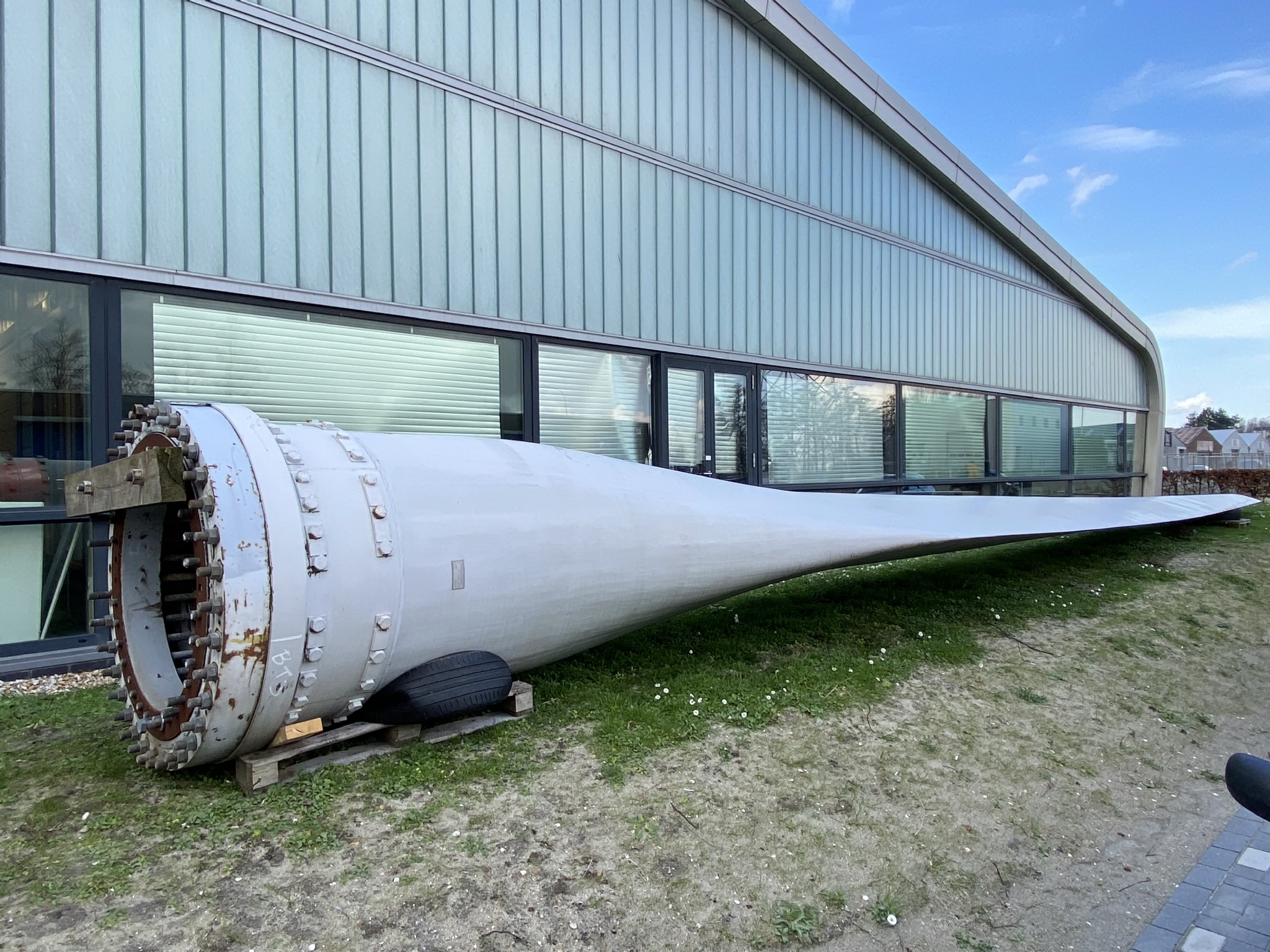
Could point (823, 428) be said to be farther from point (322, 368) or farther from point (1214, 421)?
point (1214, 421)

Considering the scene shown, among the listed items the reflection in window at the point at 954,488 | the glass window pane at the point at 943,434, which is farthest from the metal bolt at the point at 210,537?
the glass window pane at the point at 943,434

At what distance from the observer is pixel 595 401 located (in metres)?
7.76

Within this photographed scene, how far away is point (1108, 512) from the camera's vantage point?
793 centimetres

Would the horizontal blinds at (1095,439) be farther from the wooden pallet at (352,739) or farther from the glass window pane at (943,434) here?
the wooden pallet at (352,739)

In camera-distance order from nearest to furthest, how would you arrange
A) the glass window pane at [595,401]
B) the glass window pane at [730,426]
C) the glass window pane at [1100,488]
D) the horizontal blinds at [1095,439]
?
1. the glass window pane at [595,401]
2. the glass window pane at [730,426]
3. the glass window pane at [1100,488]
4. the horizontal blinds at [1095,439]

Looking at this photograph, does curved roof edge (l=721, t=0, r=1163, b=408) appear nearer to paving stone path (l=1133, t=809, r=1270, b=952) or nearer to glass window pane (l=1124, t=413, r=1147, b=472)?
glass window pane (l=1124, t=413, r=1147, b=472)

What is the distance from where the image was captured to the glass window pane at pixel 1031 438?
13.5 meters

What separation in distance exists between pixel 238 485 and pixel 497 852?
1.70 metres

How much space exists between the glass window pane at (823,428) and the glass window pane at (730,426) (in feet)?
1.39

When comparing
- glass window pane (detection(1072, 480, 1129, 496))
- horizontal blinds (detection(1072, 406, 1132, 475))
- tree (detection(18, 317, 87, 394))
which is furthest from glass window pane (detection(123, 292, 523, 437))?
horizontal blinds (detection(1072, 406, 1132, 475))

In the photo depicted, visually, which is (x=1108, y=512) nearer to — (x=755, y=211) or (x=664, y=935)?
(x=755, y=211)

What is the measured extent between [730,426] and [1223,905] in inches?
267

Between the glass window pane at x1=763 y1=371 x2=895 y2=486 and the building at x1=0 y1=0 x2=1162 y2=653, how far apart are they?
0.05 meters

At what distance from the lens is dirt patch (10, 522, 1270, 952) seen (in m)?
2.26
